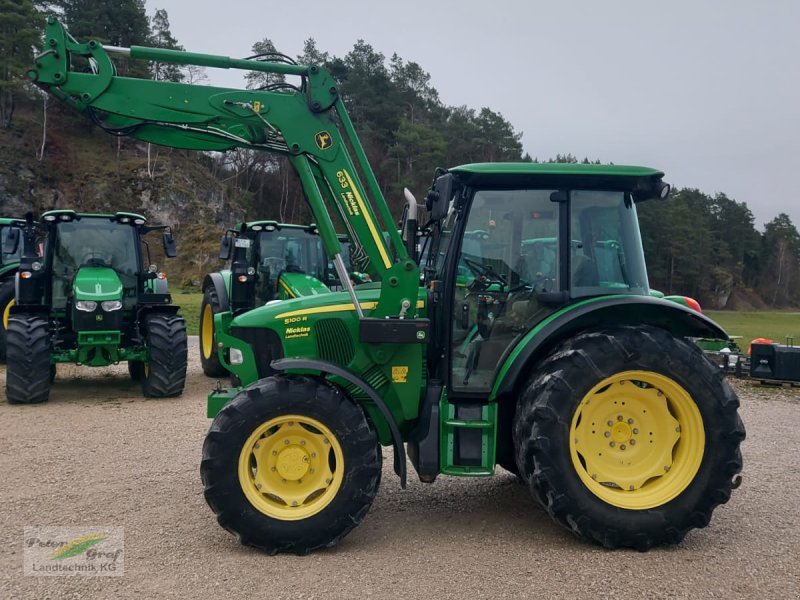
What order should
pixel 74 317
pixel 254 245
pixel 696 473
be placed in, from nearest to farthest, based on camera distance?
A: 1. pixel 696 473
2. pixel 74 317
3. pixel 254 245

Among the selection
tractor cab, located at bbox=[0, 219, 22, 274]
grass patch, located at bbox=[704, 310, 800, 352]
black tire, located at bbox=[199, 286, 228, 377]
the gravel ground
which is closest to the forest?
grass patch, located at bbox=[704, 310, 800, 352]

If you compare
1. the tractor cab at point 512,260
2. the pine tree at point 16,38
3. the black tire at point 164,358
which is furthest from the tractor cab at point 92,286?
the pine tree at point 16,38

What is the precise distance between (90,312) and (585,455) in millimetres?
7016

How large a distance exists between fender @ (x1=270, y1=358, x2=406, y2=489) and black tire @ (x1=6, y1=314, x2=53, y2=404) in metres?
5.70

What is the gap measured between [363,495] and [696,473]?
2.07 m

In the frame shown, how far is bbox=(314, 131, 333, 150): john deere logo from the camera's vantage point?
4277 millimetres

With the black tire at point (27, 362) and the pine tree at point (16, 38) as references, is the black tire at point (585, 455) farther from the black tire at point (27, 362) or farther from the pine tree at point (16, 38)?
the pine tree at point (16, 38)

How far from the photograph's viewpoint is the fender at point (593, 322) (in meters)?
4.07

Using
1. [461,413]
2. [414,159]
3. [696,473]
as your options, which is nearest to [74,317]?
[461,413]

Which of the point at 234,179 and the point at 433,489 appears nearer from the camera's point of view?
the point at 433,489

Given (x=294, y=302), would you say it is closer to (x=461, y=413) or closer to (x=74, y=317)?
(x=461, y=413)

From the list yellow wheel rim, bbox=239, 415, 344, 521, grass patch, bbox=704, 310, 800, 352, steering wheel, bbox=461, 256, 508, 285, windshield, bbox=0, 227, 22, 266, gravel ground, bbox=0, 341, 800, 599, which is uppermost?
windshield, bbox=0, 227, 22, 266

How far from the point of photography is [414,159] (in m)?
39.7

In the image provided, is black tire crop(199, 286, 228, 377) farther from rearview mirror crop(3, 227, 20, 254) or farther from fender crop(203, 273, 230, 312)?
rearview mirror crop(3, 227, 20, 254)
